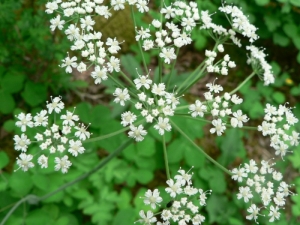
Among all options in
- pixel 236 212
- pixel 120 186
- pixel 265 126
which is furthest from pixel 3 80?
pixel 236 212

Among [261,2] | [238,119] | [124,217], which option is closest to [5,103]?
[124,217]

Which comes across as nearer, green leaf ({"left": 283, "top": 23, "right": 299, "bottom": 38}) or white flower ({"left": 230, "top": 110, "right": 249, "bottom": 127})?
white flower ({"left": 230, "top": 110, "right": 249, "bottom": 127})

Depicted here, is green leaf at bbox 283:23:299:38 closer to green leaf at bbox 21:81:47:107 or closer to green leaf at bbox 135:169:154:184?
green leaf at bbox 135:169:154:184

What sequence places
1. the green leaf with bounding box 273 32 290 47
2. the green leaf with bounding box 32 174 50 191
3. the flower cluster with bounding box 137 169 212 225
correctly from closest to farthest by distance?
1. the flower cluster with bounding box 137 169 212 225
2. the green leaf with bounding box 32 174 50 191
3. the green leaf with bounding box 273 32 290 47

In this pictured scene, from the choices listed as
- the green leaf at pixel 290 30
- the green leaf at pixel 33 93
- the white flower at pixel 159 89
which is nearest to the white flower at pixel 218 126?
the white flower at pixel 159 89

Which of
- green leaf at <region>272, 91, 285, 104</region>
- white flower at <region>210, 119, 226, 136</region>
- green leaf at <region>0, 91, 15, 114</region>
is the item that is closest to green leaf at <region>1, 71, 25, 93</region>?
green leaf at <region>0, 91, 15, 114</region>

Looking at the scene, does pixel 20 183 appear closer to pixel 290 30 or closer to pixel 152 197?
A: pixel 152 197

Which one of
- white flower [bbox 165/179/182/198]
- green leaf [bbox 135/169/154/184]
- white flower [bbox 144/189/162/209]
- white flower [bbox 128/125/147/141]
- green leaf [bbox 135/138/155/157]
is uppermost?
white flower [bbox 128/125/147/141]

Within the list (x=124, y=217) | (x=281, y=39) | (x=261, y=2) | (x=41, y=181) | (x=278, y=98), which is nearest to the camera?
(x=41, y=181)

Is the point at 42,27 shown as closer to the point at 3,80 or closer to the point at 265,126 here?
the point at 3,80
